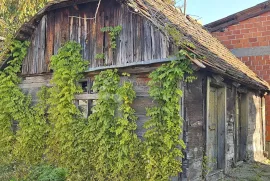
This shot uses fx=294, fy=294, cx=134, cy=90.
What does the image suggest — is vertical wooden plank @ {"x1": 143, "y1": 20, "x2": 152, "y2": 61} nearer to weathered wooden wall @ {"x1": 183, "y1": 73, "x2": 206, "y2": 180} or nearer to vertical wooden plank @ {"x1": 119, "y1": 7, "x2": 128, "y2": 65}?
vertical wooden plank @ {"x1": 119, "y1": 7, "x2": 128, "y2": 65}

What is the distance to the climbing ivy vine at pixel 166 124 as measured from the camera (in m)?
6.01

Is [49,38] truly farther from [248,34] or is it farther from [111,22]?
[248,34]

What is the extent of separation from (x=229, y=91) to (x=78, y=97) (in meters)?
4.34

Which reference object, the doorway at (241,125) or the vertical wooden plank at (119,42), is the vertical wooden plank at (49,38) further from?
the doorway at (241,125)

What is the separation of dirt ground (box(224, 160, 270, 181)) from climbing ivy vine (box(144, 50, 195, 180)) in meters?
2.44

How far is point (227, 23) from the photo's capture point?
1295cm

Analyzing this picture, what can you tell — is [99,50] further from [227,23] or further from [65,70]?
[227,23]

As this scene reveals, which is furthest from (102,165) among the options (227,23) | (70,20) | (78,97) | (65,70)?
(227,23)

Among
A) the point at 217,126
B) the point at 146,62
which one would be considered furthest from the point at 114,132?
the point at 217,126

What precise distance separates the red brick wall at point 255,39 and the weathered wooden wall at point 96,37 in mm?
7195

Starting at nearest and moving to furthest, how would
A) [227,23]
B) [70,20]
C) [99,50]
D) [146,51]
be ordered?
[146,51] < [99,50] < [70,20] < [227,23]

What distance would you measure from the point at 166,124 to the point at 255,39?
803cm

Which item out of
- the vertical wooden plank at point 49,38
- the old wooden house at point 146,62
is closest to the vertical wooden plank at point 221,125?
the old wooden house at point 146,62

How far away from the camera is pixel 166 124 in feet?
20.1
